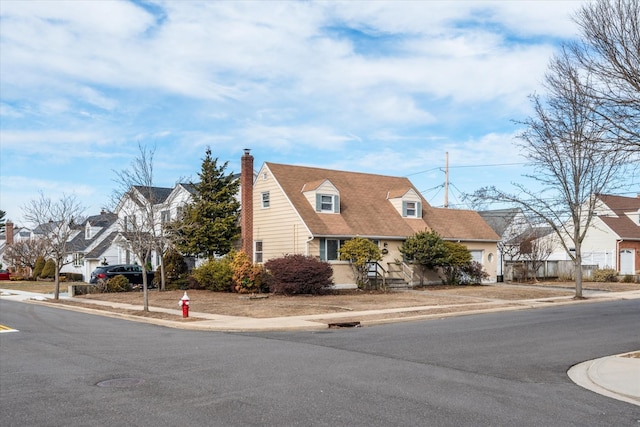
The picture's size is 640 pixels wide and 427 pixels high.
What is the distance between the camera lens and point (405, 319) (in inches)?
809

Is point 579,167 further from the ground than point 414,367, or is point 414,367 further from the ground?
point 579,167

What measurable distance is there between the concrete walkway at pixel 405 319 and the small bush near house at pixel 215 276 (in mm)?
6075

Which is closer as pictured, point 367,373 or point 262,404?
point 262,404

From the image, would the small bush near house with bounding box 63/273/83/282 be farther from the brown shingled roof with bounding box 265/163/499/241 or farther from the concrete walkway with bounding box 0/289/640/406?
the brown shingled roof with bounding box 265/163/499/241

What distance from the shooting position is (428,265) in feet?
121

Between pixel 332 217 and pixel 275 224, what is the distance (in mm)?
3345

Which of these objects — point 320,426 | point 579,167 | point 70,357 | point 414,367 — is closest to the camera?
point 320,426

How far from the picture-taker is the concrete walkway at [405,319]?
9.92 meters

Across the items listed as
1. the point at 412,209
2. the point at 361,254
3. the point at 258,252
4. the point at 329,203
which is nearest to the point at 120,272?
the point at 258,252

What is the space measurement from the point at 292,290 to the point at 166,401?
20.8 meters

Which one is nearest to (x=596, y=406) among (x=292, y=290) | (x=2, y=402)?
(x=2, y=402)

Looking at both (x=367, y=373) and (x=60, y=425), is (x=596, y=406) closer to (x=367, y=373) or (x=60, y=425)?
(x=367, y=373)

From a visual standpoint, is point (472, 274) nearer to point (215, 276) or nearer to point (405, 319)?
point (215, 276)

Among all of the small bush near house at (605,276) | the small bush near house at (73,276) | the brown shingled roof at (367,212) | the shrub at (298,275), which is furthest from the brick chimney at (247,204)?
the small bush near house at (73,276)
